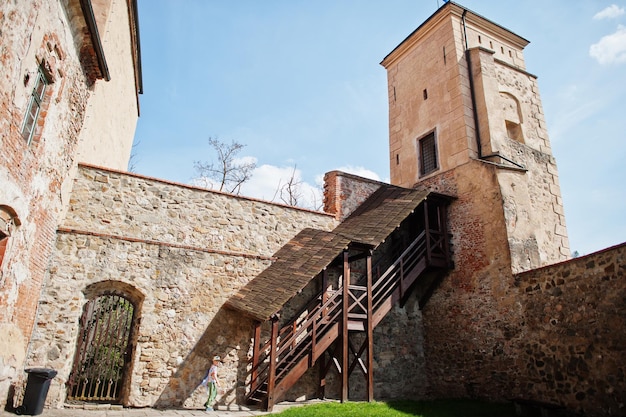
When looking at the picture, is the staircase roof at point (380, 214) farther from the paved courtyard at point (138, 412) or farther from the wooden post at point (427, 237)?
the paved courtyard at point (138, 412)

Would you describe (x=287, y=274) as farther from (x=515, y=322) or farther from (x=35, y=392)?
(x=515, y=322)

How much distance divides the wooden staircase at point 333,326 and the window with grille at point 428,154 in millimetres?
2894

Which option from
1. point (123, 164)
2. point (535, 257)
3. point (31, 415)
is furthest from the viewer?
point (123, 164)

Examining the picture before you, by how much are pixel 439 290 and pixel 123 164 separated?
447 inches

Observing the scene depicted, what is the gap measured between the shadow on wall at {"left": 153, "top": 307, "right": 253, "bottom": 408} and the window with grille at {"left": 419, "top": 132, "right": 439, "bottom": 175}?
789cm

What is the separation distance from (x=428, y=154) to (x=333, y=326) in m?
7.38

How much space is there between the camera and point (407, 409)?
808cm

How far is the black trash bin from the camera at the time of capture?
6.48 metres

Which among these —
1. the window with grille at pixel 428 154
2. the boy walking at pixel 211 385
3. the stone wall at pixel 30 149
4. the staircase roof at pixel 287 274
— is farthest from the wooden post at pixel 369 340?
the stone wall at pixel 30 149

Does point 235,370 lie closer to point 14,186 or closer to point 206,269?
point 206,269

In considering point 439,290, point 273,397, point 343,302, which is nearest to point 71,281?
point 273,397

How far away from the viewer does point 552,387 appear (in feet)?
26.9

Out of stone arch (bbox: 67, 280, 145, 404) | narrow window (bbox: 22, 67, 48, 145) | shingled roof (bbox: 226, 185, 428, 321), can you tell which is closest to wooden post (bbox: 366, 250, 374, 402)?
shingled roof (bbox: 226, 185, 428, 321)

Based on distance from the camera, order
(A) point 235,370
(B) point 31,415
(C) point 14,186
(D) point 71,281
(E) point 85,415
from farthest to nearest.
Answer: (A) point 235,370 → (D) point 71,281 → (E) point 85,415 → (B) point 31,415 → (C) point 14,186
